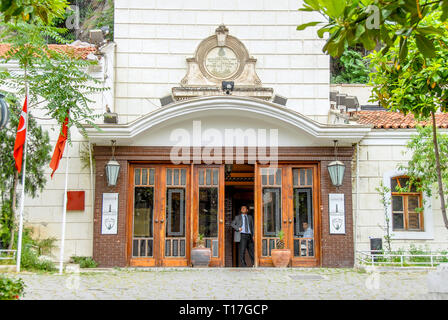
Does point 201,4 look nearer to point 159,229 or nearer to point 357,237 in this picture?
point 159,229

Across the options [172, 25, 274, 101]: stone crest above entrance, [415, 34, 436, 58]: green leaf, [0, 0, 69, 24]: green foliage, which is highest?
[172, 25, 274, 101]: stone crest above entrance

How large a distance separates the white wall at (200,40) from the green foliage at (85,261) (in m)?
3.86

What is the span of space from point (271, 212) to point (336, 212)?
164cm

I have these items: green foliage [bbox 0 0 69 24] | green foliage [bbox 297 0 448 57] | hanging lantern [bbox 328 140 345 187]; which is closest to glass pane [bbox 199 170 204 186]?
hanging lantern [bbox 328 140 345 187]

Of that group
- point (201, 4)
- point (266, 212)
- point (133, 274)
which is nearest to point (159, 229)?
point (133, 274)

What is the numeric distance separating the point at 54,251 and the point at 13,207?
1671 millimetres

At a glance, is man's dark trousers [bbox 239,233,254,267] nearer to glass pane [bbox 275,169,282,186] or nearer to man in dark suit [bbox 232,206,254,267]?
man in dark suit [bbox 232,206,254,267]

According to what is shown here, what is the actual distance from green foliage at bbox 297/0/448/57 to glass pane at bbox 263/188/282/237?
8595 mm

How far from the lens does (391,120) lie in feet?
44.8

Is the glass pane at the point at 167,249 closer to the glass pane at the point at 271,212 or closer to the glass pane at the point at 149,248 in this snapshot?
the glass pane at the point at 149,248

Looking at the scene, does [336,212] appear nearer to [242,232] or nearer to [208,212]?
[242,232]

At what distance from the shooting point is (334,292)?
830cm

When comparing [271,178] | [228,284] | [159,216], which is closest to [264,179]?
[271,178]

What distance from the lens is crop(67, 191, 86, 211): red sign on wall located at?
40.6 feet
